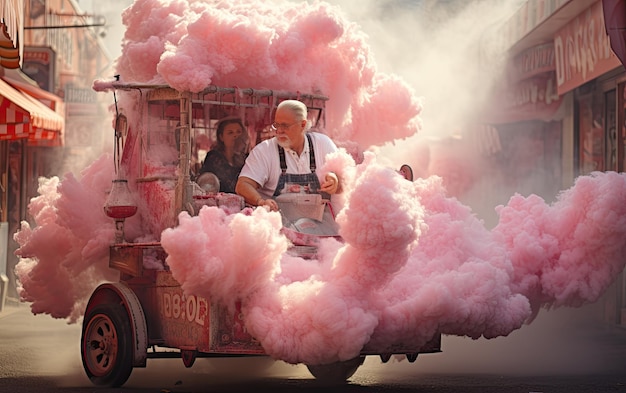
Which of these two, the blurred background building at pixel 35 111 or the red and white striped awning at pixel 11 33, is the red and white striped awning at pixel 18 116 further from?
the red and white striped awning at pixel 11 33

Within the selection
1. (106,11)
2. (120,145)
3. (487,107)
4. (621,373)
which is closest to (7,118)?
(487,107)

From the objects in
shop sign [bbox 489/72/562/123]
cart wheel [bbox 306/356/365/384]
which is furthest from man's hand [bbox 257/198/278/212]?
shop sign [bbox 489/72/562/123]

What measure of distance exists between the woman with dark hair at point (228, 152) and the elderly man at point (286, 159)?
746mm

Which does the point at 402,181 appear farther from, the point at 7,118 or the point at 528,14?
the point at 7,118

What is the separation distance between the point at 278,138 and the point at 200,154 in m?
2.21

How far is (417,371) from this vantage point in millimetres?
10625

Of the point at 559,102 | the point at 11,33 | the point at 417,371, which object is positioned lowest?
the point at 417,371

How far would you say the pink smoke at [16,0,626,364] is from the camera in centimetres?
786

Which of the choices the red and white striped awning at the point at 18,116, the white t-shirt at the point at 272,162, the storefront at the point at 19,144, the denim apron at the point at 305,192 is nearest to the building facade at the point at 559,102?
the white t-shirt at the point at 272,162

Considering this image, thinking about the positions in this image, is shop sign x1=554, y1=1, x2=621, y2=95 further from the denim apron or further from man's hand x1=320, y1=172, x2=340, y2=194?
man's hand x1=320, y1=172, x2=340, y2=194

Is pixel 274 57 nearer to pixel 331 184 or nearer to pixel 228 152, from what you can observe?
pixel 228 152

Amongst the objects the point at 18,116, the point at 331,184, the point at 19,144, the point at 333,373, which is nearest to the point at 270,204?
the point at 331,184

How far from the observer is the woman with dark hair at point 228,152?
10.4 m

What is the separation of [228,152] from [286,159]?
1.13 metres
